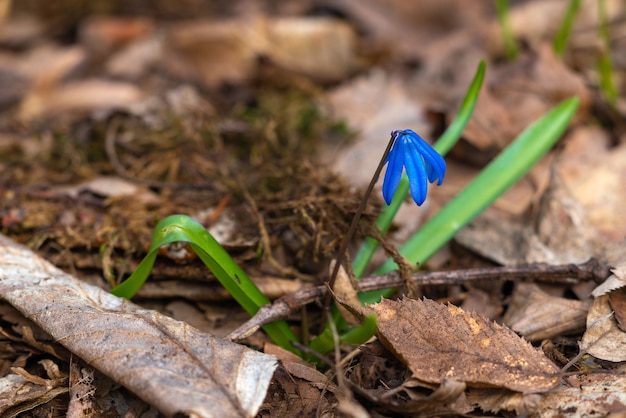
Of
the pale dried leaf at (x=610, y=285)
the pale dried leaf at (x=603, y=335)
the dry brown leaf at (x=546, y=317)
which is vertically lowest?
the dry brown leaf at (x=546, y=317)

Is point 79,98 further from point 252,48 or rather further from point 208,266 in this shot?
point 208,266

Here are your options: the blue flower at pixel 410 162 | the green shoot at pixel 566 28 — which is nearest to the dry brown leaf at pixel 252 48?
the green shoot at pixel 566 28

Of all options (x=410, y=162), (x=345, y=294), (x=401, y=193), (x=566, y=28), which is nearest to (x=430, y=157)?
(x=410, y=162)

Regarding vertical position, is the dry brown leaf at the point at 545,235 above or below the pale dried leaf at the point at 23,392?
above

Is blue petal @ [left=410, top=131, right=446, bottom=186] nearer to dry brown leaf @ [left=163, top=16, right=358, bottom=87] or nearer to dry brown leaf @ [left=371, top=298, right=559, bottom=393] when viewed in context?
dry brown leaf @ [left=371, top=298, right=559, bottom=393]

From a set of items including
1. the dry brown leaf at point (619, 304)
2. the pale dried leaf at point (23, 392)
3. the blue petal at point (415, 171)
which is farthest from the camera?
the dry brown leaf at point (619, 304)

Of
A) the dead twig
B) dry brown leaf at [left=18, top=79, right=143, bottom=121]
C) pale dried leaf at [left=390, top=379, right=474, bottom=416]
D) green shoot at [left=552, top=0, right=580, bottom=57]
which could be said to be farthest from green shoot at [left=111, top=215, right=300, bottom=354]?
green shoot at [left=552, top=0, right=580, bottom=57]

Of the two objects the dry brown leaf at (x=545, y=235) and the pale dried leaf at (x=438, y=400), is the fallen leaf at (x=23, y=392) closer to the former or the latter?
the pale dried leaf at (x=438, y=400)

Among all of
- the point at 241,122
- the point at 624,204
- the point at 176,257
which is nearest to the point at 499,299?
the point at 624,204
